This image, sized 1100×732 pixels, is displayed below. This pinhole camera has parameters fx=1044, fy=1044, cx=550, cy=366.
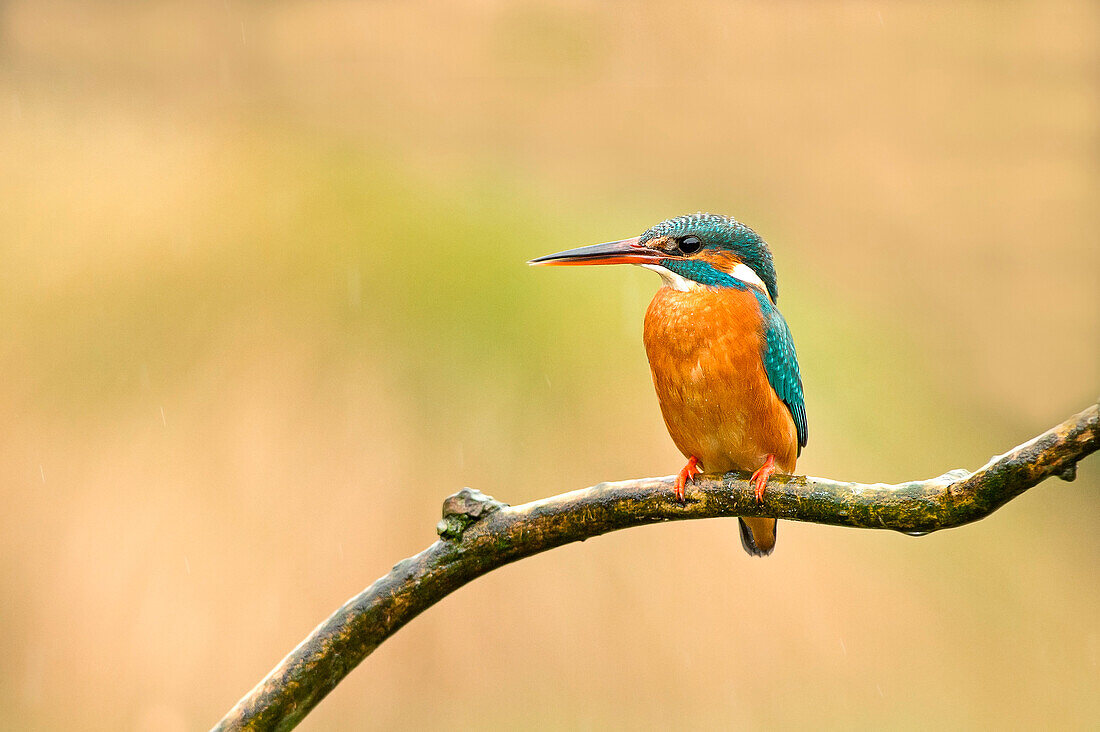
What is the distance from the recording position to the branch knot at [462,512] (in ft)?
A: 3.73

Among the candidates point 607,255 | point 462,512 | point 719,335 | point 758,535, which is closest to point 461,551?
point 462,512

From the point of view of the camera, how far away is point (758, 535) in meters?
1.73

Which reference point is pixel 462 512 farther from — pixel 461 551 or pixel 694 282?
pixel 694 282

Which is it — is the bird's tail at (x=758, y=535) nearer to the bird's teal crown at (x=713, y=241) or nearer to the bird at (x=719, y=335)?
the bird at (x=719, y=335)

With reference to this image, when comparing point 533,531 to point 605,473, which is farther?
point 605,473

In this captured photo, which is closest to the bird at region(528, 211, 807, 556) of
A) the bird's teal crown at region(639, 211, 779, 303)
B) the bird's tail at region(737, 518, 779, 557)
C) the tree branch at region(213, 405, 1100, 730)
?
the bird's teal crown at region(639, 211, 779, 303)

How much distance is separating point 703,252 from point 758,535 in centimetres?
51

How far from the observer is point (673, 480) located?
1.13 metres

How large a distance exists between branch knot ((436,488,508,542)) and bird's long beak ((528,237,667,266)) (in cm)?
28

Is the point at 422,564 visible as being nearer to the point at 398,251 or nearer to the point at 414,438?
the point at 414,438

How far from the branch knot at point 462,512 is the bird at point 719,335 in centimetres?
45

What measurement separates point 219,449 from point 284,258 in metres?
0.71

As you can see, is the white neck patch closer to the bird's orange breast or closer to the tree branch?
the bird's orange breast

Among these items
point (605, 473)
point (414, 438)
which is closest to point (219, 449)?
point (414, 438)
